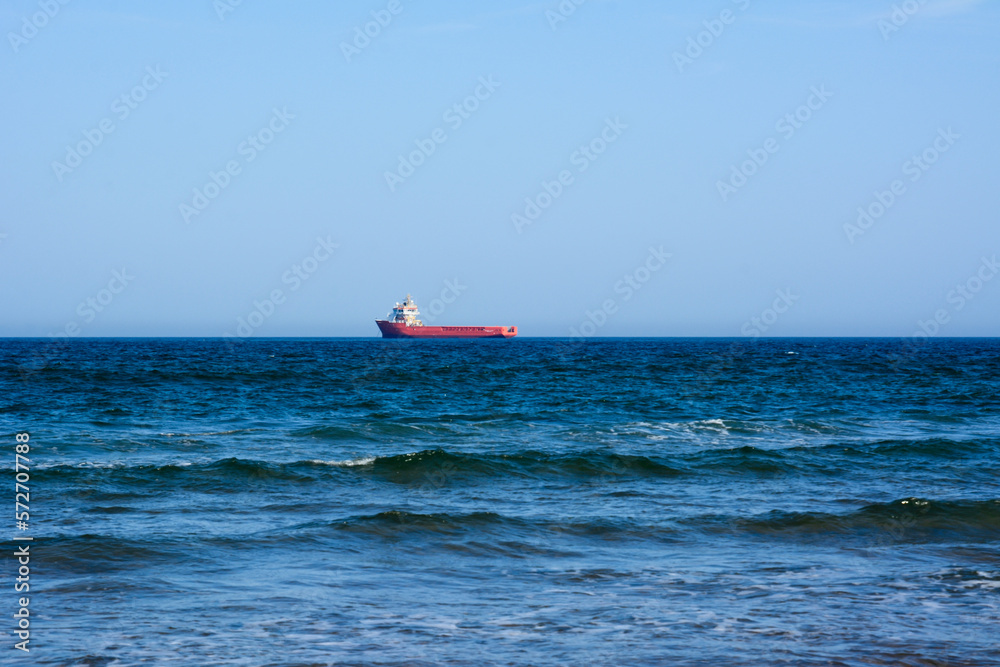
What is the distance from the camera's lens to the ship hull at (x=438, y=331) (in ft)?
478

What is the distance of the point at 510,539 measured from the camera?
431 inches

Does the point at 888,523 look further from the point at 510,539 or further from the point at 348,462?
the point at 348,462

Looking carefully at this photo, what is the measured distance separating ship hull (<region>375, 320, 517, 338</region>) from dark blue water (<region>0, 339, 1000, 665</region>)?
392 ft

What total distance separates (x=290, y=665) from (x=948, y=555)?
25.7 ft

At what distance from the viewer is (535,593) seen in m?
8.55

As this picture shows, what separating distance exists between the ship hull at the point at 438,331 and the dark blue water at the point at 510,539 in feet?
392

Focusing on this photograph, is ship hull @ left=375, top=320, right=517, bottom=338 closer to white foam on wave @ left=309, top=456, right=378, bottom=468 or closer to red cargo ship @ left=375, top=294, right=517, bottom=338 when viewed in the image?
red cargo ship @ left=375, top=294, right=517, bottom=338

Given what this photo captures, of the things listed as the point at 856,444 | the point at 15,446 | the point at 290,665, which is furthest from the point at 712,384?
the point at 290,665

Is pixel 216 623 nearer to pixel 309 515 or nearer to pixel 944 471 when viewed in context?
pixel 309 515

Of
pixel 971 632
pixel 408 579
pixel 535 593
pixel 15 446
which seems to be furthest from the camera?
pixel 15 446

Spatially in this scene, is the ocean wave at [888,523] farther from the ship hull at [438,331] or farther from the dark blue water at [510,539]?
the ship hull at [438,331]

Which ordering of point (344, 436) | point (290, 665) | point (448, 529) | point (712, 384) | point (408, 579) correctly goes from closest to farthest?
1. point (290, 665)
2. point (408, 579)
3. point (448, 529)
4. point (344, 436)
5. point (712, 384)

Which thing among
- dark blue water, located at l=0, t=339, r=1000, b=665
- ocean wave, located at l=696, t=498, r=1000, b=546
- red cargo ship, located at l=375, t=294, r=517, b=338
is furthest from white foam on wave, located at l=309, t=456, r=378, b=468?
red cargo ship, located at l=375, t=294, r=517, b=338

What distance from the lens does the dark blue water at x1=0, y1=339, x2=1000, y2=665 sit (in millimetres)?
7078
